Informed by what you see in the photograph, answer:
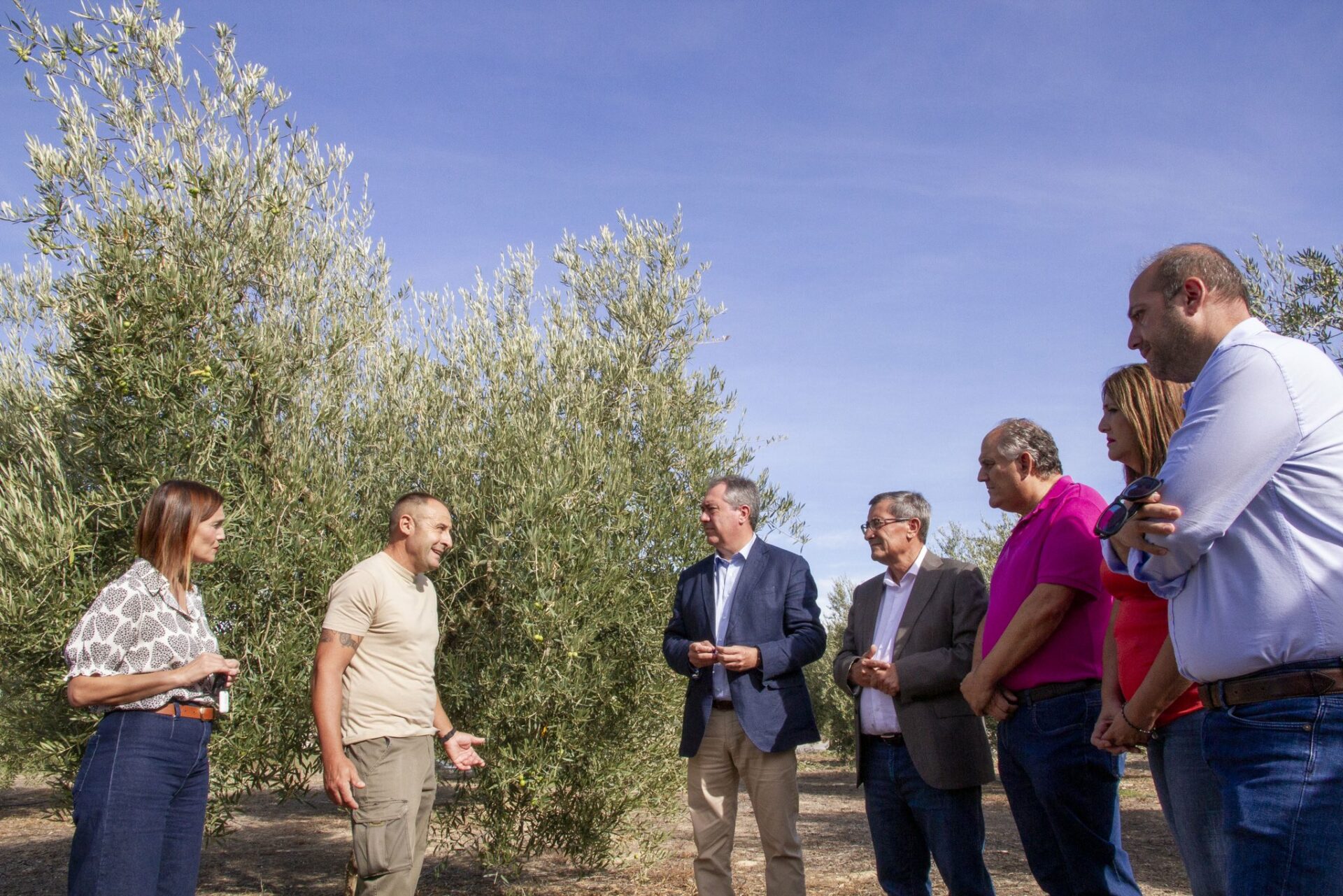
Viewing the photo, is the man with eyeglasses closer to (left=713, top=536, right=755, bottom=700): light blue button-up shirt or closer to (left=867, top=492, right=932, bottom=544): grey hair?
(left=867, top=492, right=932, bottom=544): grey hair

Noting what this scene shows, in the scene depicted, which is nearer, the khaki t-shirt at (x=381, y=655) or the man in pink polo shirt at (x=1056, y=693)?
the man in pink polo shirt at (x=1056, y=693)

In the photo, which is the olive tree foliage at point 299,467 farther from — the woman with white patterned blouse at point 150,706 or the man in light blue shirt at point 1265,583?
the man in light blue shirt at point 1265,583

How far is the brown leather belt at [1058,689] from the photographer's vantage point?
3.65 metres

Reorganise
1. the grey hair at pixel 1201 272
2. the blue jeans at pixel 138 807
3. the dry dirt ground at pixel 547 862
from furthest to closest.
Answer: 1. the dry dirt ground at pixel 547 862
2. the blue jeans at pixel 138 807
3. the grey hair at pixel 1201 272

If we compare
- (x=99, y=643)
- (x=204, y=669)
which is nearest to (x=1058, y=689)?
(x=204, y=669)

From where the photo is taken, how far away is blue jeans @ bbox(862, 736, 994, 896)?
4.12 meters

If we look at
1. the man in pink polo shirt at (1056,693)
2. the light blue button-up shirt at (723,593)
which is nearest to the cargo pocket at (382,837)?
the light blue button-up shirt at (723,593)

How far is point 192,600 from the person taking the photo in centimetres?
404

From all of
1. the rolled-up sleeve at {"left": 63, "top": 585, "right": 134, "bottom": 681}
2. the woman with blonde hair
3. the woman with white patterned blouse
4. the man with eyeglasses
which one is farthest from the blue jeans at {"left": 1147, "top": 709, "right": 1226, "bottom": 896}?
the rolled-up sleeve at {"left": 63, "top": 585, "right": 134, "bottom": 681}

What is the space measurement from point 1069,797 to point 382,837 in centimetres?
297

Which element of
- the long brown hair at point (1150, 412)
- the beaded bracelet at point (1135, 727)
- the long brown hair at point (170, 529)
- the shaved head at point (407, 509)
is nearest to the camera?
the beaded bracelet at point (1135, 727)

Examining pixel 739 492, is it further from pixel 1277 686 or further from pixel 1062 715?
pixel 1277 686

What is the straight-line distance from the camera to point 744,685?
5.02 meters

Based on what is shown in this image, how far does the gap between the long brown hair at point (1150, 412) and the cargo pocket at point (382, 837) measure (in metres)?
3.49
